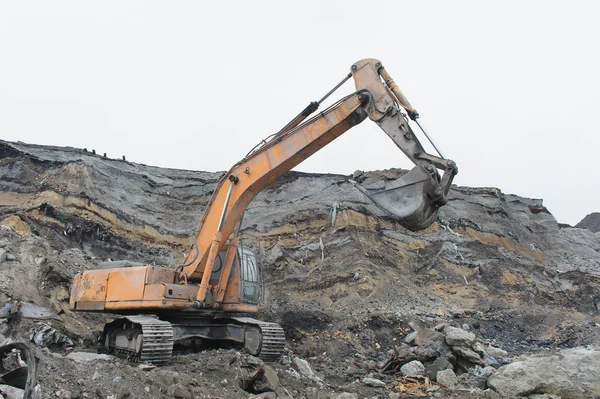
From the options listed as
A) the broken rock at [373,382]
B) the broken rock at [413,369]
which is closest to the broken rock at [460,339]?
the broken rock at [413,369]

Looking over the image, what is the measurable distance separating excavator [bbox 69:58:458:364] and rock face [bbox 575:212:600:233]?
112 feet

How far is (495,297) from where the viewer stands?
54.7 feet

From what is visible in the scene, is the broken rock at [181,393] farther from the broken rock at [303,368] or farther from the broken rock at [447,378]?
the broken rock at [447,378]

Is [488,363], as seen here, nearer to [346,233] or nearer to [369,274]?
[369,274]

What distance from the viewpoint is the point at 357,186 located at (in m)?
7.25

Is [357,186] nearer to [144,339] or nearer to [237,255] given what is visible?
[237,255]

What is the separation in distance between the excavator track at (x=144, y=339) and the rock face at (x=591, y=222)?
35.9m

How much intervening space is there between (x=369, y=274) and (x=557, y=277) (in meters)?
9.35

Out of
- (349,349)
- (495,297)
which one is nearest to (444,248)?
(495,297)

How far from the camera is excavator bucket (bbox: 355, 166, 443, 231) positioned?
6.60 m

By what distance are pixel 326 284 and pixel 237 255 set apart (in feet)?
24.2

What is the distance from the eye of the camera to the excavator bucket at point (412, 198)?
6598 mm

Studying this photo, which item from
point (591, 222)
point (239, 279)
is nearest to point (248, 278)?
point (239, 279)

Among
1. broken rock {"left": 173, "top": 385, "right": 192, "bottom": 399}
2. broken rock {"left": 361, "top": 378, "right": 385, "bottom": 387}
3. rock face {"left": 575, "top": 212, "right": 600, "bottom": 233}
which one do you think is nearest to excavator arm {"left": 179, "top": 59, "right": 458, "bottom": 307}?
broken rock {"left": 173, "top": 385, "right": 192, "bottom": 399}
